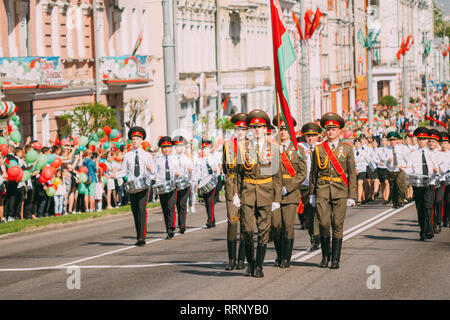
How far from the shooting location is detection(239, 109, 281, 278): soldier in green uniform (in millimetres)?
13469

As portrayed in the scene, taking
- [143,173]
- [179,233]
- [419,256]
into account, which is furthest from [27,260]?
[419,256]

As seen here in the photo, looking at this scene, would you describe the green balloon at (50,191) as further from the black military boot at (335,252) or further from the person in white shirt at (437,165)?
the black military boot at (335,252)

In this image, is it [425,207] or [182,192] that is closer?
[425,207]

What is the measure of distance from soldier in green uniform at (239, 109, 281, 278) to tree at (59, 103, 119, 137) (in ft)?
61.5

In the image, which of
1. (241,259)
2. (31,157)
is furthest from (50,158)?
(241,259)

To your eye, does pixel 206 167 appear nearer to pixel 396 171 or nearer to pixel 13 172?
pixel 13 172

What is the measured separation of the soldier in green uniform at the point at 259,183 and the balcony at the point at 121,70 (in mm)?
27115

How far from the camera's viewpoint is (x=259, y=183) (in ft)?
44.3

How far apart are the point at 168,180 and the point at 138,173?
126 centimetres

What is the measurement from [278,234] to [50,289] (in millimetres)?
2987

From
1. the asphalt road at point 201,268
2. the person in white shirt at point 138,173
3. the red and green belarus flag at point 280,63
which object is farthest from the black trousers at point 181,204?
the red and green belarus flag at point 280,63

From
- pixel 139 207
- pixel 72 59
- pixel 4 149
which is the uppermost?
pixel 72 59

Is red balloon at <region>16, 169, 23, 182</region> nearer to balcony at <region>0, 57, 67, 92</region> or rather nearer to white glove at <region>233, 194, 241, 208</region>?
balcony at <region>0, 57, 67, 92</region>
